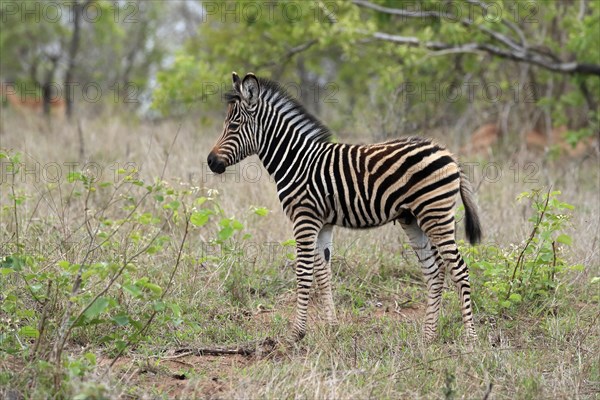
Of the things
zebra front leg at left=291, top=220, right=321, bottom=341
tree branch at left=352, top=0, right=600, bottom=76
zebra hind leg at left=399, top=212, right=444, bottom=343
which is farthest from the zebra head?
tree branch at left=352, top=0, right=600, bottom=76

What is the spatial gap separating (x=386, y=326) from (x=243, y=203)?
11.7 feet

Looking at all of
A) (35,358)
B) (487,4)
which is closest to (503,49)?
(487,4)

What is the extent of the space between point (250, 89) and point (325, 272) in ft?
5.58

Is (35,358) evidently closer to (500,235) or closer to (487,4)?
(500,235)

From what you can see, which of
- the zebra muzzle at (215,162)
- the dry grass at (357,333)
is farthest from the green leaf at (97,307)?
the zebra muzzle at (215,162)

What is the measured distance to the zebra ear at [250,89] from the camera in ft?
21.0

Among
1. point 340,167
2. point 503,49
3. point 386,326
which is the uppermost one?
point 503,49

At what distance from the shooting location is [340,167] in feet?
20.4

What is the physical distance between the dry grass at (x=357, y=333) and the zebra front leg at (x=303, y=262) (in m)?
0.12

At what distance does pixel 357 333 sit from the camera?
623 cm

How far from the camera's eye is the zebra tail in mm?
6230

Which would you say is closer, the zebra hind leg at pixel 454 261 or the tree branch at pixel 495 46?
the zebra hind leg at pixel 454 261

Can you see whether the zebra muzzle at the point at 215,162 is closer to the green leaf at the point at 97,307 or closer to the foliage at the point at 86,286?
the foliage at the point at 86,286

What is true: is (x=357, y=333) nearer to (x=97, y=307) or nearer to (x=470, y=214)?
(x=470, y=214)
